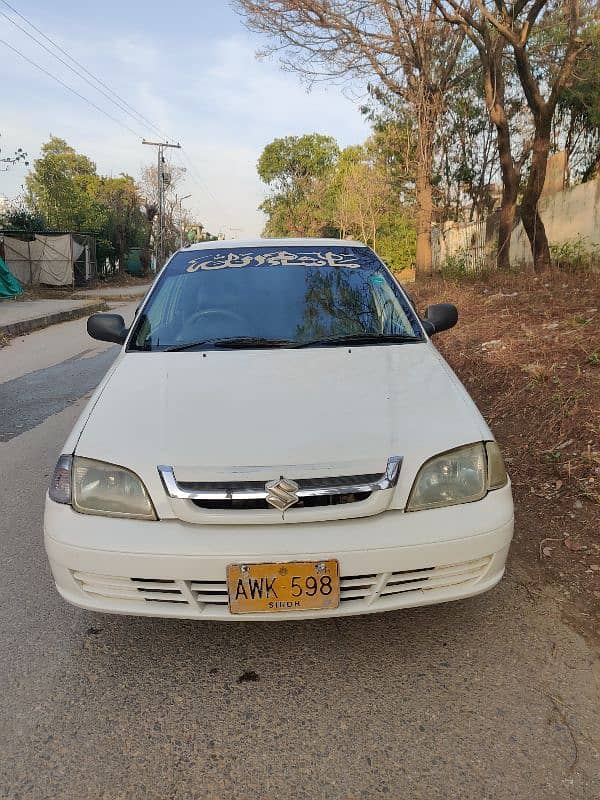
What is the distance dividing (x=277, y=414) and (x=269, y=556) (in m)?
0.54

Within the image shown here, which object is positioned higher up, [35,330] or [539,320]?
[539,320]

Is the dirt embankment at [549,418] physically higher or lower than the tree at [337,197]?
lower

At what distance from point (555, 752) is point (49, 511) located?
6.05ft

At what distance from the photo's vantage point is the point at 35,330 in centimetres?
1307

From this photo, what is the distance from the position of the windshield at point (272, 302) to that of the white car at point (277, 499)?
1.76 ft

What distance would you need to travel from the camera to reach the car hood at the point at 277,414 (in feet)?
6.82

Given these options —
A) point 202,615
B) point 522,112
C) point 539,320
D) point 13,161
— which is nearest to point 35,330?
point 13,161

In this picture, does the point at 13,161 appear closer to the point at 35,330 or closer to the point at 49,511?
the point at 35,330

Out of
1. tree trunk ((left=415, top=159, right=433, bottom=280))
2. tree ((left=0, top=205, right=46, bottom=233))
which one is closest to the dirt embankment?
tree trunk ((left=415, top=159, right=433, bottom=280))

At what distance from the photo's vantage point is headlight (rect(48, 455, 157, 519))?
2104 millimetres

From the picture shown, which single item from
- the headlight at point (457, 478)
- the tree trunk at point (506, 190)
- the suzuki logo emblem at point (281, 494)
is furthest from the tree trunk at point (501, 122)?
the suzuki logo emblem at point (281, 494)

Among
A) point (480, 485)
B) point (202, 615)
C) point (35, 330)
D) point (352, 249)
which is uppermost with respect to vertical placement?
point (352, 249)

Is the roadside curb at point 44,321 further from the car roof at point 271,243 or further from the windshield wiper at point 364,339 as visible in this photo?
the windshield wiper at point 364,339

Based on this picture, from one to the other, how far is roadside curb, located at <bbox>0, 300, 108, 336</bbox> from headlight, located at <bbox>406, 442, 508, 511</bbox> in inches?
441
